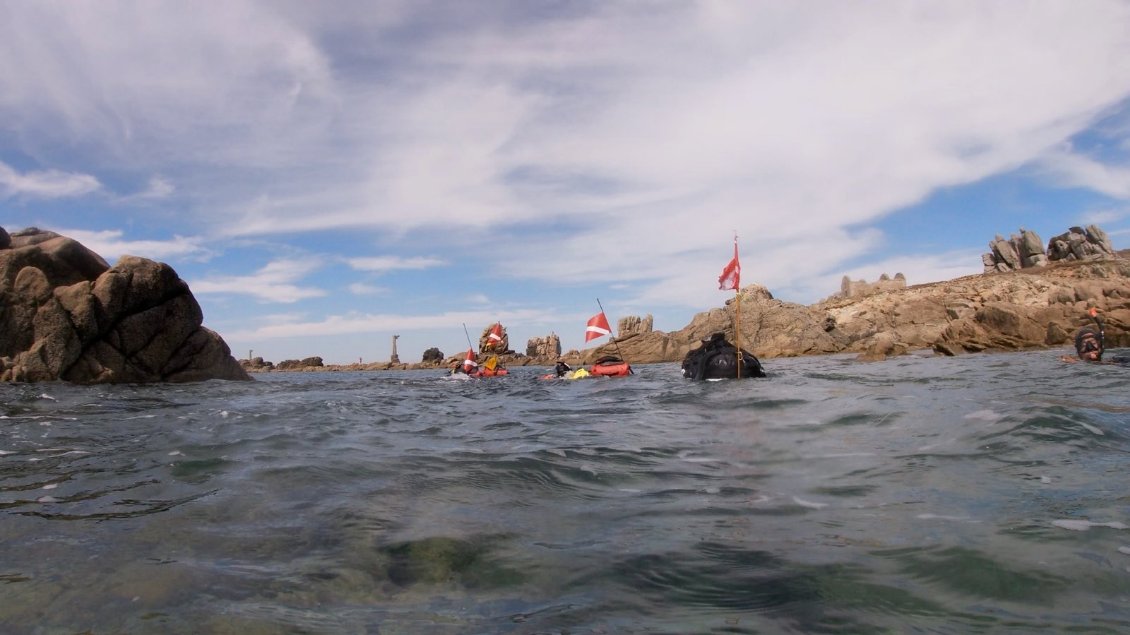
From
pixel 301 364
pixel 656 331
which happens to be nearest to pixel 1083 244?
pixel 656 331

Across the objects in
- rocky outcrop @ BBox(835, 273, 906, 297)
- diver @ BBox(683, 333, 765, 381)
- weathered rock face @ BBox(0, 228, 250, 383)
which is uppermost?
rocky outcrop @ BBox(835, 273, 906, 297)

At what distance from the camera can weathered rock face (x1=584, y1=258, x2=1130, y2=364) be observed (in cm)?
3109

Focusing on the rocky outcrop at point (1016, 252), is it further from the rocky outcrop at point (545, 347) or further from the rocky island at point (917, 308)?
the rocky outcrop at point (545, 347)

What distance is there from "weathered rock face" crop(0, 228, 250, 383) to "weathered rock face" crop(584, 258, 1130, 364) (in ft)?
109

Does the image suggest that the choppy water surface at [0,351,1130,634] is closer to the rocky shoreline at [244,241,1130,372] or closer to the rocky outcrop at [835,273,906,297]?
the rocky shoreline at [244,241,1130,372]

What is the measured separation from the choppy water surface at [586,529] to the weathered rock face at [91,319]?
14.4m

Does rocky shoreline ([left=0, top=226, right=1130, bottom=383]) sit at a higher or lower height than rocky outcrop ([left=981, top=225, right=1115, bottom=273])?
lower

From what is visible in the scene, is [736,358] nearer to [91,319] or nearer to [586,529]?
[586,529]

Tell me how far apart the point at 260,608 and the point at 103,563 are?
1147 millimetres

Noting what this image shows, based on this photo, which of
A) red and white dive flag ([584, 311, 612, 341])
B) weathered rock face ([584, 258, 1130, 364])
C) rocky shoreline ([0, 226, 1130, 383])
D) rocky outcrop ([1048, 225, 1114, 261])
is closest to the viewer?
→ rocky shoreline ([0, 226, 1130, 383])

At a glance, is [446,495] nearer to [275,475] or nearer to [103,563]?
[275,475]

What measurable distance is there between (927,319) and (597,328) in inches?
1482

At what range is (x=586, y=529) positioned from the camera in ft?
12.7

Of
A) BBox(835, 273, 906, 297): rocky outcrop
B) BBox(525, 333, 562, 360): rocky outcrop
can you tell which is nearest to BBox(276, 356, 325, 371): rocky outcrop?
BBox(525, 333, 562, 360): rocky outcrop
